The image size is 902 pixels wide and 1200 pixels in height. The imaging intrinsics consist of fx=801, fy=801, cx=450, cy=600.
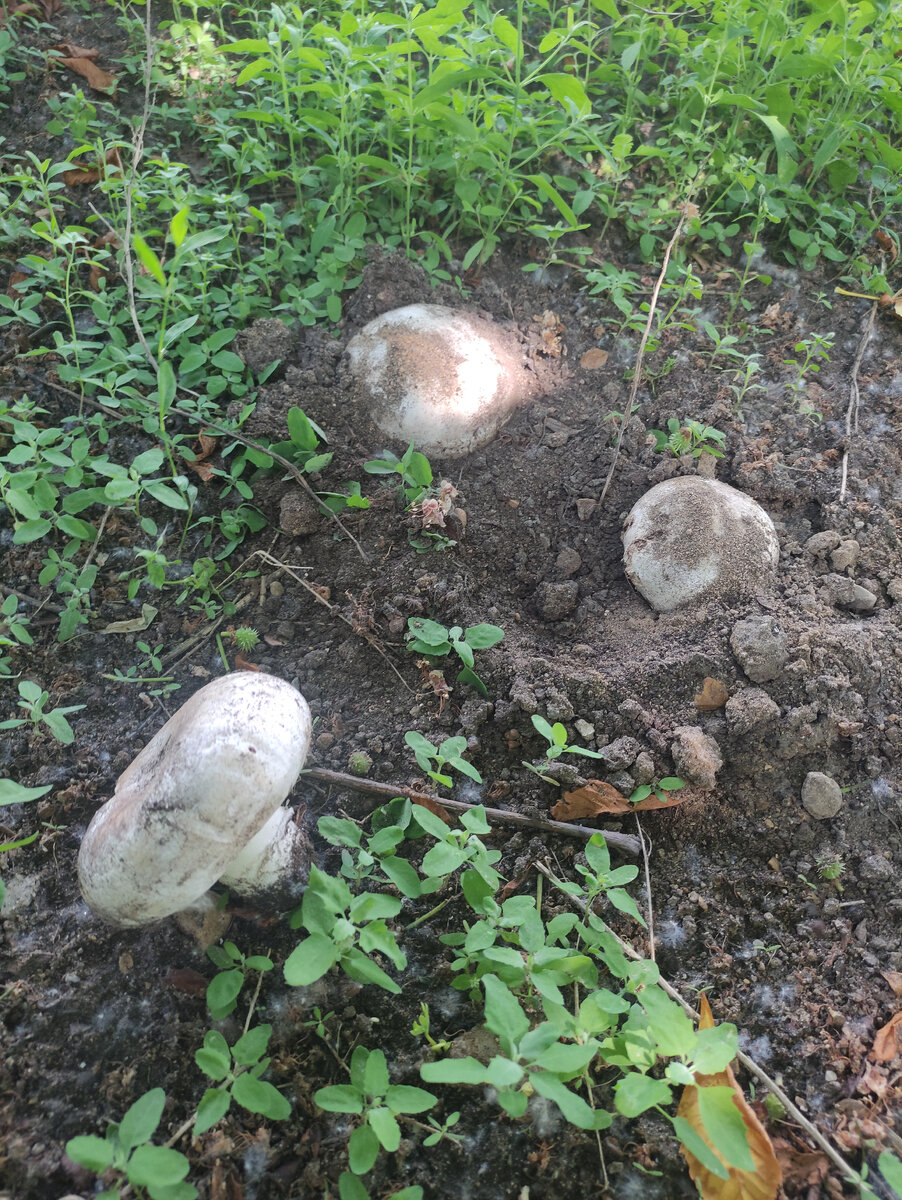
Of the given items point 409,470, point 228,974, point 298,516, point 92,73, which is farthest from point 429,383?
point 92,73

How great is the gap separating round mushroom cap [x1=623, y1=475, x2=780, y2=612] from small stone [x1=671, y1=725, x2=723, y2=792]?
1.49ft

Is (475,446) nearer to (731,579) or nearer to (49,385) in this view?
(731,579)

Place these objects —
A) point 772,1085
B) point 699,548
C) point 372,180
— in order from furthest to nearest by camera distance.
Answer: point 372,180, point 699,548, point 772,1085

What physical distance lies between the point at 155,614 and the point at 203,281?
132cm

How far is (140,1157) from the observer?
144 cm

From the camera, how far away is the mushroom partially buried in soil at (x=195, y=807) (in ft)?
5.24

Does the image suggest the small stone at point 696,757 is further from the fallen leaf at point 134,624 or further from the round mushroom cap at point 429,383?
the fallen leaf at point 134,624

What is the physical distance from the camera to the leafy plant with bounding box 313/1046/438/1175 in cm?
150

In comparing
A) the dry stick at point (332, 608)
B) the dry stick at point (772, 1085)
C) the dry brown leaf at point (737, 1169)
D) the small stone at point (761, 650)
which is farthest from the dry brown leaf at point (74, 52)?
the dry brown leaf at point (737, 1169)

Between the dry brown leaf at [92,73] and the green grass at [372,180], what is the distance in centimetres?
7

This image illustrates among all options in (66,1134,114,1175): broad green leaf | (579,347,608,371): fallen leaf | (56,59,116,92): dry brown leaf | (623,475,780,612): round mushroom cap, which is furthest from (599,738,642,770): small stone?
(56,59,116,92): dry brown leaf

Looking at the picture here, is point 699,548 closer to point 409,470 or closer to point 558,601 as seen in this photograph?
point 558,601

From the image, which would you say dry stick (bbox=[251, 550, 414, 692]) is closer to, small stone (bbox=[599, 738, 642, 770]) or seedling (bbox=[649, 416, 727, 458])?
small stone (bbox=[599, 738, 642, 770])

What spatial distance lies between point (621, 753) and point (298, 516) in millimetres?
1261
